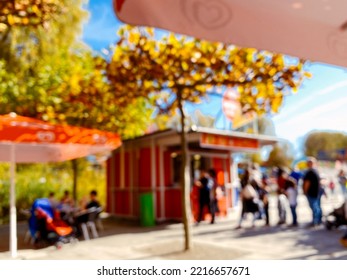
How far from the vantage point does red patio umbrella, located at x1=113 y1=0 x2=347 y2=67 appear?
1.89 m

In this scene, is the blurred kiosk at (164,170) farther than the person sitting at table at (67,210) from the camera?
Yes

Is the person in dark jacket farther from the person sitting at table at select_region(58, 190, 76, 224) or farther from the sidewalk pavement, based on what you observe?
the person sitting at table at select_region(58, 190, 76, 224)

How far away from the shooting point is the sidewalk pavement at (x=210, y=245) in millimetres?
6016

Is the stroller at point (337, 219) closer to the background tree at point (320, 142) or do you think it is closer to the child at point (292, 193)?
the child at point (292, 193)

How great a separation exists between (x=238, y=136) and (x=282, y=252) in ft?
18.5

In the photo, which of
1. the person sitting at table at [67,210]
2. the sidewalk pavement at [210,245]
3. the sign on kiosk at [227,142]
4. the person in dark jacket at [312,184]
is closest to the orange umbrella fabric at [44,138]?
the person sitting at table at [67,210]

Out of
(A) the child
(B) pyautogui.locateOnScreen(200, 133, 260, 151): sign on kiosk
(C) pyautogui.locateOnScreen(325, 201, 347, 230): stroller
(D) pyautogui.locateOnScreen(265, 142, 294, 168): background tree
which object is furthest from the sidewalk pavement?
(D) pyautogui.locateOnScreen(265, 142, 294, 168): background tree

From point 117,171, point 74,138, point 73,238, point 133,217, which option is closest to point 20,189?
point 117,171

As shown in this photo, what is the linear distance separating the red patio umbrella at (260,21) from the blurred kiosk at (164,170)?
7714mm

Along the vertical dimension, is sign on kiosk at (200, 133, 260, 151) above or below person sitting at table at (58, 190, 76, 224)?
above

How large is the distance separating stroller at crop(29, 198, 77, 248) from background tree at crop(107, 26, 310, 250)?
2.46 meters
